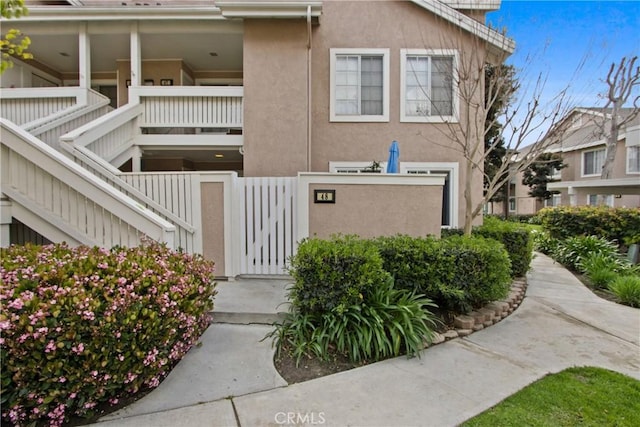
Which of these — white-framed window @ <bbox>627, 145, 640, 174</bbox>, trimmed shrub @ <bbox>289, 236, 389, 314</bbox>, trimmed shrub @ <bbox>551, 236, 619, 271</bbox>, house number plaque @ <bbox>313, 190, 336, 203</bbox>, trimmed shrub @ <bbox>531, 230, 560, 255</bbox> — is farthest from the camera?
white-framed window @ <bbox>627, 145, 640, 174</bbox>

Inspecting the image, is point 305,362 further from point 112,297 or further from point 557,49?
point 557,49

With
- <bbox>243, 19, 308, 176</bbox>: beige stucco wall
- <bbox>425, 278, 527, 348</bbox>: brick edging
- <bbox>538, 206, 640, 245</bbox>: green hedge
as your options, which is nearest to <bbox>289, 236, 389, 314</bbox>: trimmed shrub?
<bbox>425, 278, 527, 348</bbox>: brick edging

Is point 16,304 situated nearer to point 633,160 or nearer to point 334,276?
point 334,276

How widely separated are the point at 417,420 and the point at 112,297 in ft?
9.13

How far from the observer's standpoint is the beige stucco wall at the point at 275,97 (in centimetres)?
847

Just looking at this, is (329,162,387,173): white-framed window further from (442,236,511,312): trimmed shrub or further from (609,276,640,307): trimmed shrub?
(609,276,640,307): trimmed shrub

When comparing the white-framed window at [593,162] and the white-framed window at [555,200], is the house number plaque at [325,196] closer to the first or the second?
the white-framed window at [593,162]

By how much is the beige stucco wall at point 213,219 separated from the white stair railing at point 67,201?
131 cm

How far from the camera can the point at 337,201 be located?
6488 mm

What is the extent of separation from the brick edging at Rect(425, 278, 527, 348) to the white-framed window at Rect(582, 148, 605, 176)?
74.0ft

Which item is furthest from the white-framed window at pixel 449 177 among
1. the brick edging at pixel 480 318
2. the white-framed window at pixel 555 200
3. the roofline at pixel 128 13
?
the white-framed window at pixel 555 200

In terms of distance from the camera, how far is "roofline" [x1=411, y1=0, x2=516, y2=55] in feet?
26.7

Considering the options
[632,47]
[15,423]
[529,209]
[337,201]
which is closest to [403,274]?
[337,201]

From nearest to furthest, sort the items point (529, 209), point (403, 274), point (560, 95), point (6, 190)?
1. point (403, 274)
2. point (6, 190)
3. point (560, 95)
4. point (529, 209)
